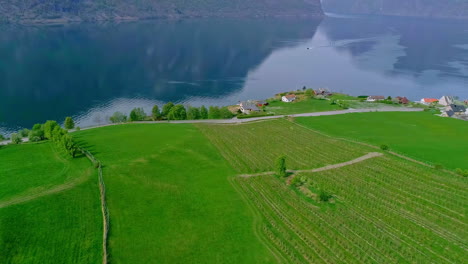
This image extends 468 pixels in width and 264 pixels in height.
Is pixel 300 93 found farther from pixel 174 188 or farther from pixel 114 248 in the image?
pixel 114 248

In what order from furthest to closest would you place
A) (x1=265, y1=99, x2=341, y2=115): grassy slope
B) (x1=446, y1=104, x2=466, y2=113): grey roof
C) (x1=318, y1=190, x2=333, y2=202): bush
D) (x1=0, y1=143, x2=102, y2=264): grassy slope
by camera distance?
(x1=265, y1=99, x2=341, y2=115): grassy slope → (x1=446, y1=104, x2=466, y2=113): grey roof → (x1=318, y1=190, x2=333, y2=202): bush → (x1=0, y1=143, x2=102, y2=264): grassy slope

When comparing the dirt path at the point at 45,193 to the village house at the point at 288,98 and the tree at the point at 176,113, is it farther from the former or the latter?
the village house at the point at 288,98

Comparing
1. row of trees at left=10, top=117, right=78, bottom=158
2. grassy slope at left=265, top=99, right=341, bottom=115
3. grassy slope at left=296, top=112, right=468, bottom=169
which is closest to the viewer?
row of trees at left=10, top=117, right=78, bottom=158

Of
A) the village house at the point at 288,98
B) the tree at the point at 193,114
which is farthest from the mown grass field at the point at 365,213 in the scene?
the village house at the point at 288,98

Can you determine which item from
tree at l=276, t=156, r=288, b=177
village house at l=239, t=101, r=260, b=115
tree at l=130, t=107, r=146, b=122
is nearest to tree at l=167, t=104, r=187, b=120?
tree at l=130, t=107, r=146, b=122

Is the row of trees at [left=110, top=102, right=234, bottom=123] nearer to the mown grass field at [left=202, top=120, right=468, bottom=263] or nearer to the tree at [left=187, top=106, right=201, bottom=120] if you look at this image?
the tree at [left=187, top=106, right=201, bottom=120]

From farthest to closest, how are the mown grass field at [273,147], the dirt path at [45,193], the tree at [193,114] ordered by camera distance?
the tree at [193,114] → the mown grass field at [273,147] → the dirt path at [45,193]

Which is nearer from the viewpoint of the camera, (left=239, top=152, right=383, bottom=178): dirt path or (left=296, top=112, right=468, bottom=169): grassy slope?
(left=239, top=152, right=383, bottom=178): dirt path
